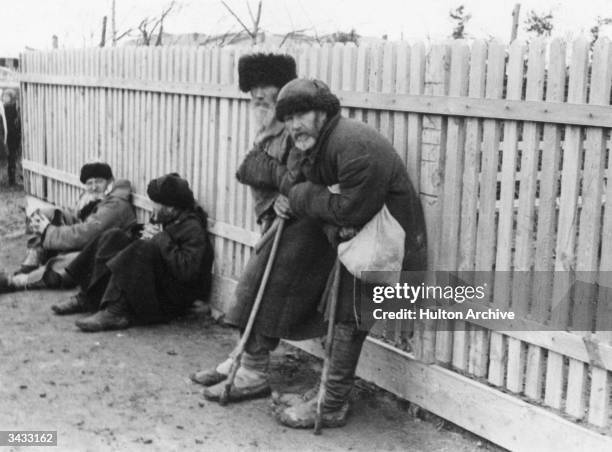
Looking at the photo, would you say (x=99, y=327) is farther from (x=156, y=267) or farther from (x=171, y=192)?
(x=171, y=192)

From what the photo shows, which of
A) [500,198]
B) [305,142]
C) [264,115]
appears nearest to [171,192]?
[264,115]

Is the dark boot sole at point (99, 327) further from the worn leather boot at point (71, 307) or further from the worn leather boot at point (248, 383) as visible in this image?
the worn leather boot at point (248, 383)

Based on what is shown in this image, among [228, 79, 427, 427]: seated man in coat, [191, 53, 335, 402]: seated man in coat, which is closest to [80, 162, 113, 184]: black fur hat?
[191, 53, 335, 402]: seated man in coat

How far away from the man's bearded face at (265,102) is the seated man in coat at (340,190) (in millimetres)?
436

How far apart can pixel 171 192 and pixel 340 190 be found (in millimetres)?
2312

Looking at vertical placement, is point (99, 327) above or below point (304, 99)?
below

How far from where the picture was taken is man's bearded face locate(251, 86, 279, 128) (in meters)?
5.31

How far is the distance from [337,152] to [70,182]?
5.55 m

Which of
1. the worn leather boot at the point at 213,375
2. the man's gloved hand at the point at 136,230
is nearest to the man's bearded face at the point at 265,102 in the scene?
the worn leather boot at the point at 213,375

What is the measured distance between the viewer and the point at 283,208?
16.7 feet

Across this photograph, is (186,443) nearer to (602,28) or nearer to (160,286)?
(160,286)

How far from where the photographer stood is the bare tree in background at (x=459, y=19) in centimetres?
1554

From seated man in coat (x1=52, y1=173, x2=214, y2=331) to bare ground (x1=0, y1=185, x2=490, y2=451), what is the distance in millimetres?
129

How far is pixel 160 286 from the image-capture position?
6562 mm
